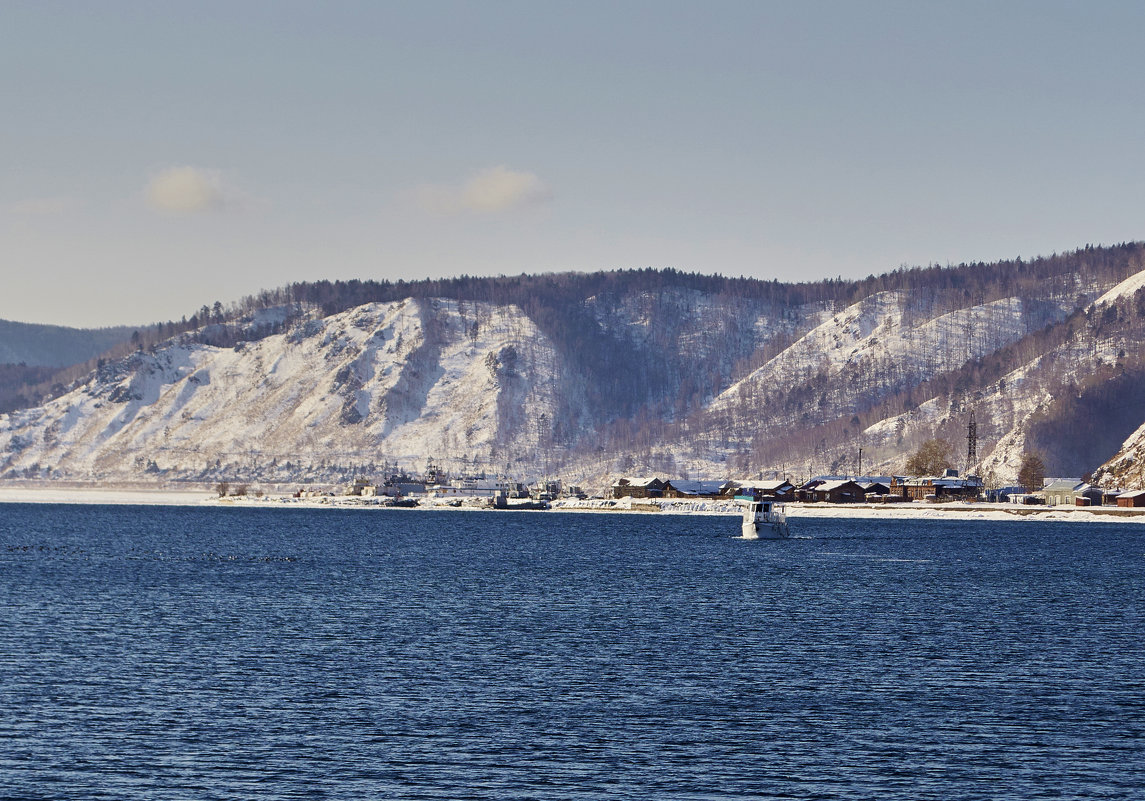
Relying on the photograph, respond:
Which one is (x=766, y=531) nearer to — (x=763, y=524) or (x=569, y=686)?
(x=763, y=524)

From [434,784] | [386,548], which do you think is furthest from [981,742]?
[386,548]

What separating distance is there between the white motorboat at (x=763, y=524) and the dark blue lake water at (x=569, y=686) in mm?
61164

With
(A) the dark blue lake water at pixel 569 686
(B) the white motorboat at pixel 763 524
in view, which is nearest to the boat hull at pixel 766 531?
(B) the white motorboat at pixel 763 524

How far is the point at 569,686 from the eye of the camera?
56438mm

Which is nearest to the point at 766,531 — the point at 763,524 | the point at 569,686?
the point at 763,524

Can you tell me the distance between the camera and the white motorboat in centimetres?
17475

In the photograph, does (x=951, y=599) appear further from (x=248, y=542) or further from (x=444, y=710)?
(x=248, y=542)

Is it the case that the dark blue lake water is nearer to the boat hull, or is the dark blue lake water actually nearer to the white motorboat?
the boat hull

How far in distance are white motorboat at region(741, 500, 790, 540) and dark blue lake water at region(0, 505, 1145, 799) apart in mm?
61164

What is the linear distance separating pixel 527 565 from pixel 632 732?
80846 mm

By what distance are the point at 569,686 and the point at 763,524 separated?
120698mm

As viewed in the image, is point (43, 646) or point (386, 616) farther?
point (386, 616)

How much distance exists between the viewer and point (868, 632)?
7462 cm

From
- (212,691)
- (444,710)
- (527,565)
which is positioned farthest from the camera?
(527,565)
